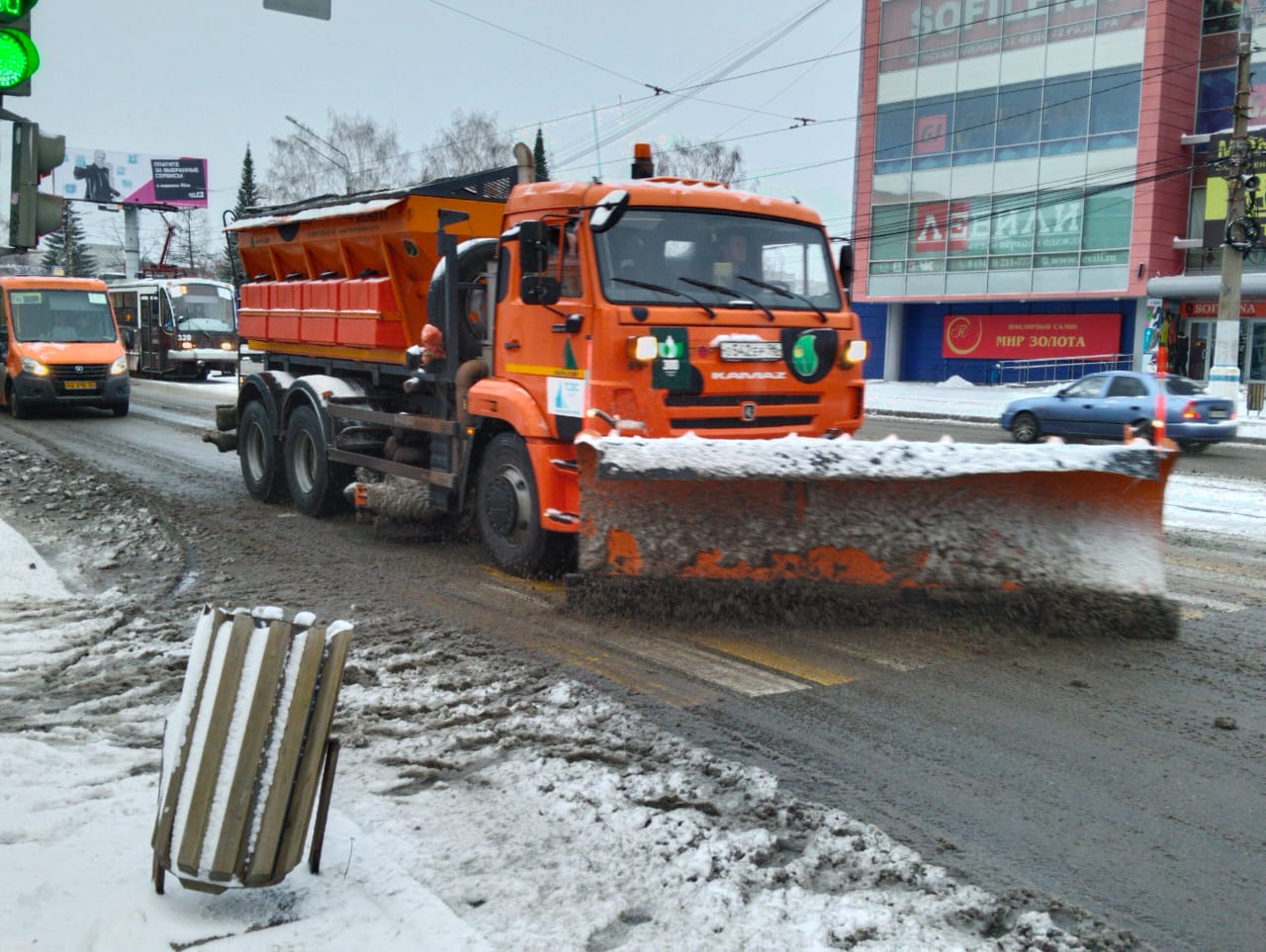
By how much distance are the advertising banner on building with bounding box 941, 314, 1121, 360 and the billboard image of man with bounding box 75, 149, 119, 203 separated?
2312 inches

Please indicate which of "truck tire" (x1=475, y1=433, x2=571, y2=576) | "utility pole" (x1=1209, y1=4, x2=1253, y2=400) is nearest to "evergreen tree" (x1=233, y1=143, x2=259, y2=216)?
"utility pole" (x1=1209, y1=4, x2=1253, y2=400)

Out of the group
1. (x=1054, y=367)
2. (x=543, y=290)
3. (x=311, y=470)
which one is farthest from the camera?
(x=1054, y=367)

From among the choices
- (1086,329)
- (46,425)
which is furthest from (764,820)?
(1086,329)

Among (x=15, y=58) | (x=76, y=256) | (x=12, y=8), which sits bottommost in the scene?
(x=15, y=58)

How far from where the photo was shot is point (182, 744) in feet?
10.8

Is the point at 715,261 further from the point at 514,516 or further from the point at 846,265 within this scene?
the point at 514,516

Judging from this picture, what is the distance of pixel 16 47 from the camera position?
18.4ft

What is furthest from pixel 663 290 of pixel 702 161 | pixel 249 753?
pixel 702 161

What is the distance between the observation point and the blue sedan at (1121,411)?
17688 millimetres

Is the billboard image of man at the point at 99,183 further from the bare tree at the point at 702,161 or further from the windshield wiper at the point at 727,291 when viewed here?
the windshield wiper at the point at 727,291

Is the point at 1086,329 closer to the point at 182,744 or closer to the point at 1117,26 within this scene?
the point at 1117,26

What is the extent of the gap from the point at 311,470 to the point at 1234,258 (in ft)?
68.4

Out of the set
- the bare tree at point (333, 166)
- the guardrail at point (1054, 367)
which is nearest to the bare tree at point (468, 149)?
the bare tree at point (333, 166)

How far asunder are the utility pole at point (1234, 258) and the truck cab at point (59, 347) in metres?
21.0
